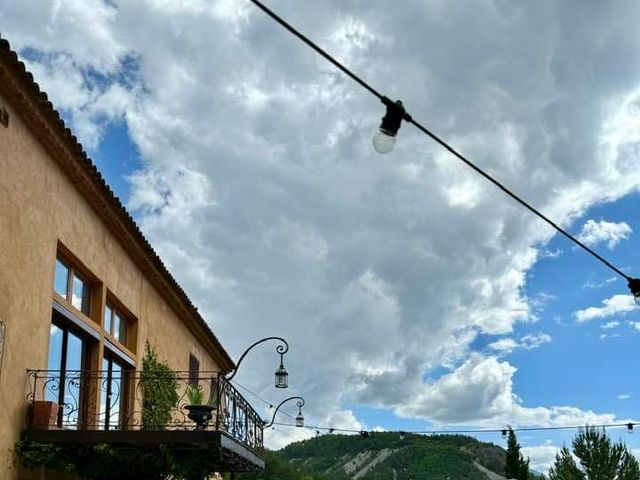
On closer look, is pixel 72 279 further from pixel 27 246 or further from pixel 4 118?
pixel 4 118

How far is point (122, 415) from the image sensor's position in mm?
14727

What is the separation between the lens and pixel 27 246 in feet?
34.7

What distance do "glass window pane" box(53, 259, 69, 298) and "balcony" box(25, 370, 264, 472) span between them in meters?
1.25

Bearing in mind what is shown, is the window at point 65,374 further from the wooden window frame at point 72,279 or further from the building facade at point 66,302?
the wooden window frame at point 72,279

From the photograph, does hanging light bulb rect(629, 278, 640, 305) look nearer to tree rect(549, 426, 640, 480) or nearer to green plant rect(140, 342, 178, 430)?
green plant rect(140, 342, 178, 430)

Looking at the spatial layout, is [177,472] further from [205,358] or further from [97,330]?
[205,358]

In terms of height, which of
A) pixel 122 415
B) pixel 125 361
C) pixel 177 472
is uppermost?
pixel 125 361

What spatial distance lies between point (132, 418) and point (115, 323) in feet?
5.96

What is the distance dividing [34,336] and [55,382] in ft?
3.57

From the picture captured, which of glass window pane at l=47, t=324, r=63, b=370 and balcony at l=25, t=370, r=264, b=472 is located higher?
glass window pane at l=47, t=324, r=63, b=370

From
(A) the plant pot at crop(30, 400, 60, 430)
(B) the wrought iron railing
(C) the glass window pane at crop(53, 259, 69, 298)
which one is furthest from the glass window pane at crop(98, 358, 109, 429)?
(A) the plant pot at crop(30, 400, 60, 430)

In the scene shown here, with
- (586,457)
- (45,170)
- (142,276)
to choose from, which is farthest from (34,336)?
(586,457)

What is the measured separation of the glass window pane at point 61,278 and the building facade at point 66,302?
0.02 metres

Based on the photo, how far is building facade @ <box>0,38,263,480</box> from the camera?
33.1 ft
